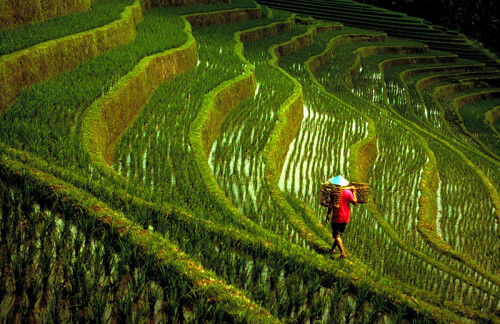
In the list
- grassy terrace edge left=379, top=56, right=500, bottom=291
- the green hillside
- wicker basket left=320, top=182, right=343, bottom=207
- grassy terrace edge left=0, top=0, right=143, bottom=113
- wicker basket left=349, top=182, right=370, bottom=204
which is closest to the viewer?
the green hillside

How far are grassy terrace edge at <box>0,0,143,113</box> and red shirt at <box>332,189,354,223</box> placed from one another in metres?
4.20

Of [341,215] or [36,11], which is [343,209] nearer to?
[341,215]

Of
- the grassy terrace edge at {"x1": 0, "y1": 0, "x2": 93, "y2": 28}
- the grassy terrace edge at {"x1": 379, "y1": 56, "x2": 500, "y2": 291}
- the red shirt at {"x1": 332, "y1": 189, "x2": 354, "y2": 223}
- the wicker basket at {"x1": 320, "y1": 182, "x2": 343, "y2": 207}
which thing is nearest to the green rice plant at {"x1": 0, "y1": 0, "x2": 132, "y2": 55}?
the grassy terrace edge at {"x1": 0, "y1": 0, "x2": 93, "y2": 28}

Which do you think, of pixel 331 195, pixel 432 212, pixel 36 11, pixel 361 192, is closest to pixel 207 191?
pixel 331 195

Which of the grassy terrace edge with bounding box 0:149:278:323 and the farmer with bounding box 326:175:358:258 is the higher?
the grassy terrace edge with bounding box 0:149:278:323

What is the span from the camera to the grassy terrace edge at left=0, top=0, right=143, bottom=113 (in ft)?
20.5

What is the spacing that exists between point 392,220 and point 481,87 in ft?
61.2

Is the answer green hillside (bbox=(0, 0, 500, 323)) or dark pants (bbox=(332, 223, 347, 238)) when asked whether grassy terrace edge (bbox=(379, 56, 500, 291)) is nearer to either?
green hillside (bbox=(0, 0, 500, 323))

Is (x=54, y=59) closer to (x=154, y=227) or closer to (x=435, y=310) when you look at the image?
(x=154, y=227)

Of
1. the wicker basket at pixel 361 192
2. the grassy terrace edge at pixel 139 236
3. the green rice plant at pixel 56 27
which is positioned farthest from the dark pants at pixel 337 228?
the green rice plant at pixel 56 27

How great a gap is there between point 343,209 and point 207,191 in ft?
5.20

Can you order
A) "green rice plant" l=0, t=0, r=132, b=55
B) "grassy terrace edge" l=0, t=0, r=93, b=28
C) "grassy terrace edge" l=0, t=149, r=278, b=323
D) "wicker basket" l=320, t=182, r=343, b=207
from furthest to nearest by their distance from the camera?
1. "grassy terrace edge" l=0, t=0, r=93, b=28
2. "green rice plant" l=0, t=0, r=132, b=55
3. "wicker basket" l=320, t=182, r=343, b=207
4. "grassy terrace edge" l=0, t=149, r=278, b=323

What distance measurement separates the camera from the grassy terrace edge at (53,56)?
247 inches

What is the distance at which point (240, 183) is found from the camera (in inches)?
251
